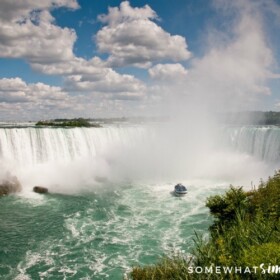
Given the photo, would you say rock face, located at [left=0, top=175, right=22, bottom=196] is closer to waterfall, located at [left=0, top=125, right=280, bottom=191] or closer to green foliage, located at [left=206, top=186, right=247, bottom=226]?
waterfall, located at [left=0, top=125, right=280, bottom=191]

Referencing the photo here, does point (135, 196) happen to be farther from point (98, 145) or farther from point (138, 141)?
point (138, 141)

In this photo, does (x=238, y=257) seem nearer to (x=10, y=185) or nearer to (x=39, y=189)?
(x=39, y=189)

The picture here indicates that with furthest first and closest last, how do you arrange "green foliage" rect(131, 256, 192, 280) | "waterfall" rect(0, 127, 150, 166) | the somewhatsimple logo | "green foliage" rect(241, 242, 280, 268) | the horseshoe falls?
"waterfall" rect(0, 127, 150, 166), the horseshoe falls, "green foliage" rect(131, 256, 192, 280), "green foliage" rect(241, 242, 280, 268), the somewhatsimple logo

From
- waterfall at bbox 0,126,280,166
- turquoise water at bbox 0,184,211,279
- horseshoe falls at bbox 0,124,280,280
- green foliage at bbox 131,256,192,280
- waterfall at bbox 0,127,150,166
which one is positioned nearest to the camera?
green foliage at bbox 131,256,192,280

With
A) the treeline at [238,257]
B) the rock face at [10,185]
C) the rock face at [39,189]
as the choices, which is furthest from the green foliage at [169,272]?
the rock face at [10,185]

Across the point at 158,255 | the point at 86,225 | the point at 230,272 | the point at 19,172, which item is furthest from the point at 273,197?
the point at 19,172

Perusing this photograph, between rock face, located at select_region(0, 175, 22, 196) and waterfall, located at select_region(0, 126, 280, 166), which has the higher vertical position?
waterfall, located at select_region(0, 126, 280, 166)

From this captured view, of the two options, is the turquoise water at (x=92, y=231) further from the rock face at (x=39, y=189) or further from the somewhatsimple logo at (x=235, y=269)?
the somewhatsimple logo at (x=235, y=269)

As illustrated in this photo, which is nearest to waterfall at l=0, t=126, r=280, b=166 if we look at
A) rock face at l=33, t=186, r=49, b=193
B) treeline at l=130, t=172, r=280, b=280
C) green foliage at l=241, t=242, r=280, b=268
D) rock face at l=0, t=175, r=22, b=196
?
rock face at l=0, t=175, r=22, b=196
